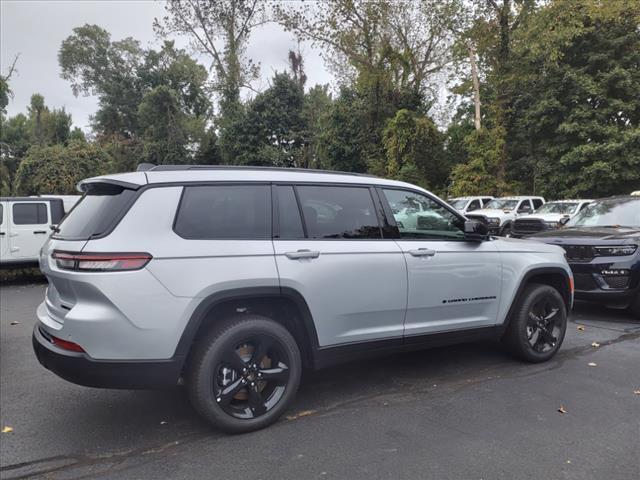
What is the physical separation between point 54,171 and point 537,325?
2401 cm

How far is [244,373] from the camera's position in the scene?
3.41 metres

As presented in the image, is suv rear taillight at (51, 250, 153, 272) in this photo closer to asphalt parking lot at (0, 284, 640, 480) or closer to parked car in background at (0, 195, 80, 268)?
asphalt parking lot at (0, 284, 640, 480)

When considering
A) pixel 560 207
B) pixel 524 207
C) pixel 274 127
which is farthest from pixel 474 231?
pixel 274 127

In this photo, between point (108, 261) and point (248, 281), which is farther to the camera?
point (248, 281)

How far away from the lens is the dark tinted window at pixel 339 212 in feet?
12.5

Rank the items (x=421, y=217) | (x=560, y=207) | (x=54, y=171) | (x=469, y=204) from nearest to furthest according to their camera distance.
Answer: (x=421, y=217), (x=560, y=207), (x=469, y=204), (x=54, y=171)

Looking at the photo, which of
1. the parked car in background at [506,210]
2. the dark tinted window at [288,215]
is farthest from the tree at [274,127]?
the dark tinted window at [288,215]

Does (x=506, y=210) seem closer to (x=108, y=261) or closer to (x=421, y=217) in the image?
(x=421, y=217)

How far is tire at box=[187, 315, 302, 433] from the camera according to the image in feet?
10.6

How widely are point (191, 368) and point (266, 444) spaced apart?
0.73 metres

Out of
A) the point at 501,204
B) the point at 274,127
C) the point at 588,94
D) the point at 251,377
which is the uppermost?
the point at 588,94

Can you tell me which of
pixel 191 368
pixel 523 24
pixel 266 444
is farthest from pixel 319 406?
pixel 523 24

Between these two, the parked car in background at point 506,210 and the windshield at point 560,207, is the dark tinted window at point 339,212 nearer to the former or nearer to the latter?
the windshield at point 560,207

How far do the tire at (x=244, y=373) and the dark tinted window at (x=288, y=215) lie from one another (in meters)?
0.66
